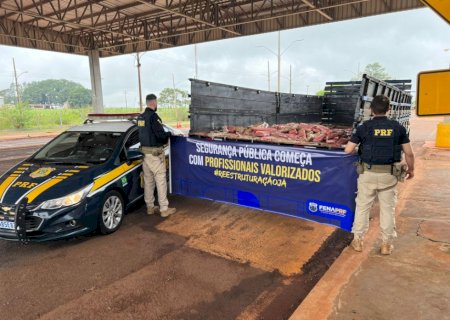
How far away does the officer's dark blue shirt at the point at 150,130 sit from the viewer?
5.41 metres

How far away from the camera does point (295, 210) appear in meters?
4.84

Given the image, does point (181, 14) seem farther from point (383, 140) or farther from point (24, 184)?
point (383, 140)

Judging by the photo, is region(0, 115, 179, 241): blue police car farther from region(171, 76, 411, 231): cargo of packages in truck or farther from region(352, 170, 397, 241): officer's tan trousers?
region(352, 170, 397, 241): officer's tan trousers

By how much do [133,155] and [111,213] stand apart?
1043 millimetres

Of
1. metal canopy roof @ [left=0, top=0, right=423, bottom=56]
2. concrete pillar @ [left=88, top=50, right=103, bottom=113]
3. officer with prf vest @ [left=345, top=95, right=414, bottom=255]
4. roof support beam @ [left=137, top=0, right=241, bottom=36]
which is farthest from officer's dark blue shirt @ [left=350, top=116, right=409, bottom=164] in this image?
concrete pillar @ [left=88, top=50, right=103, bottom=113]

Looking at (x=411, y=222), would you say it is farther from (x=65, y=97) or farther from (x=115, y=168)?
(x=65, y=97)

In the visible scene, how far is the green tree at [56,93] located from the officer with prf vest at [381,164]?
131525 millimetres

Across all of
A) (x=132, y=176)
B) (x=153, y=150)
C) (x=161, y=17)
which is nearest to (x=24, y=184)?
(x=132, y=176)

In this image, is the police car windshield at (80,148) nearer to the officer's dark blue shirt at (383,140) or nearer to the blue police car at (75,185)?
the blue police car at (75,185)

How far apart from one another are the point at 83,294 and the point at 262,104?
6.41 meters

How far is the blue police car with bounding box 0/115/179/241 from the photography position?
4.14 metres

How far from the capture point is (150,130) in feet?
17.8

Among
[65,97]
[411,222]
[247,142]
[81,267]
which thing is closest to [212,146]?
[247,142]

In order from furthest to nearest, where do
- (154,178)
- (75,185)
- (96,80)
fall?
1. (96,80)
2. (154,178)
3. (75,185)
